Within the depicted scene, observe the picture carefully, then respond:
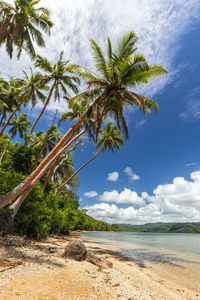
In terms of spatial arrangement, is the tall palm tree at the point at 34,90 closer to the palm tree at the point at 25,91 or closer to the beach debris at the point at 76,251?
the palm tree at the point at 25,91

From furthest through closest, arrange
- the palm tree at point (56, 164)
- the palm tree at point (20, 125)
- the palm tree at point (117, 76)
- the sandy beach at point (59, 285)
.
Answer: the palm tree at point (20, 125) → the palm tree at point (56, 164) → the palm tree at point (117, 76) → the sandy beach at point (59, 285)

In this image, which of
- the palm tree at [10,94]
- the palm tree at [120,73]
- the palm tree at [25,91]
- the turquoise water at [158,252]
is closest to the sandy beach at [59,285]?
the turquoise water at [158,252]

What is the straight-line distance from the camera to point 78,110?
61.1 feet

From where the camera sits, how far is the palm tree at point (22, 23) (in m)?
11.2

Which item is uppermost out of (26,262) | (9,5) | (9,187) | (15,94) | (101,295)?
(15,94)

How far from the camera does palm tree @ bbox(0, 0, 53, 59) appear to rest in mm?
11219

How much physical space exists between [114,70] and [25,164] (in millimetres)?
12942

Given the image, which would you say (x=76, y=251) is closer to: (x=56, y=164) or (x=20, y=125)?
(x=56, y=164)

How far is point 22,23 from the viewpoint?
1133cm

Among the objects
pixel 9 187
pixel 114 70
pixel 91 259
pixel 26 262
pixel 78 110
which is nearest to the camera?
pixel 26 262

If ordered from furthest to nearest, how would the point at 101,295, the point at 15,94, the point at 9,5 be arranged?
the point at 15,94 < the point at 9,5 < the point at 101,295

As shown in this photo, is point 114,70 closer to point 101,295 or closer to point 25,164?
point 101,295

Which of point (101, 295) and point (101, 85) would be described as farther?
point (101, 85)

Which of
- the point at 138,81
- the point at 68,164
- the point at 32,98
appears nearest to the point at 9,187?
the point at 138,81
